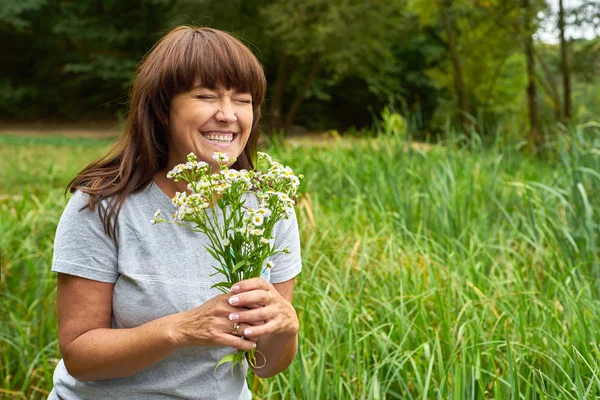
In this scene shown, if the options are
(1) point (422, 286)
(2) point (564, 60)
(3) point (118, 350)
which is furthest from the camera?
(2) point (564, 60)

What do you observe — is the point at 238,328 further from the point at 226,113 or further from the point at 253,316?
the point at 226,113

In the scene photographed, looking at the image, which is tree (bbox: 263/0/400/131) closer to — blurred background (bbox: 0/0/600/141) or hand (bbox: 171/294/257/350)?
blurred background (bbox: 0/0/600/141)

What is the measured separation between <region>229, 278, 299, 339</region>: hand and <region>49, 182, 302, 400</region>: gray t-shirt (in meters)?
0.16

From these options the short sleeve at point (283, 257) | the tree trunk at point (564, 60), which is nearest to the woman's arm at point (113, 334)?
the short sleeve at point (283, 257)

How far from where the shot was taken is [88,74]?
70.8 feet

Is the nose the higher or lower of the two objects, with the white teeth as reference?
higher

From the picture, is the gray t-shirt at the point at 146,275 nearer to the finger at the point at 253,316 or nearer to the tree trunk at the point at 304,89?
the finger at the point at 253,316

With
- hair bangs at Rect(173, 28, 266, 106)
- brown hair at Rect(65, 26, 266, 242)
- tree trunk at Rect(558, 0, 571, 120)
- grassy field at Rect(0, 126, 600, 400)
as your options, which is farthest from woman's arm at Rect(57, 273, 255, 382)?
tree trunk at Rect(558, 0, 571, 120)

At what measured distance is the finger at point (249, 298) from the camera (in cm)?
122

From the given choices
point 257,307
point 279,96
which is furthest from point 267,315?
point 279,96

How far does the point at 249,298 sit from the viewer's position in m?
1.23

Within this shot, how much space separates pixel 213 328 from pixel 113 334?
26cm

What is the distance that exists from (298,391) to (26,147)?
1261 cm

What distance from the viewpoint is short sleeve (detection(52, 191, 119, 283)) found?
1397 mm
